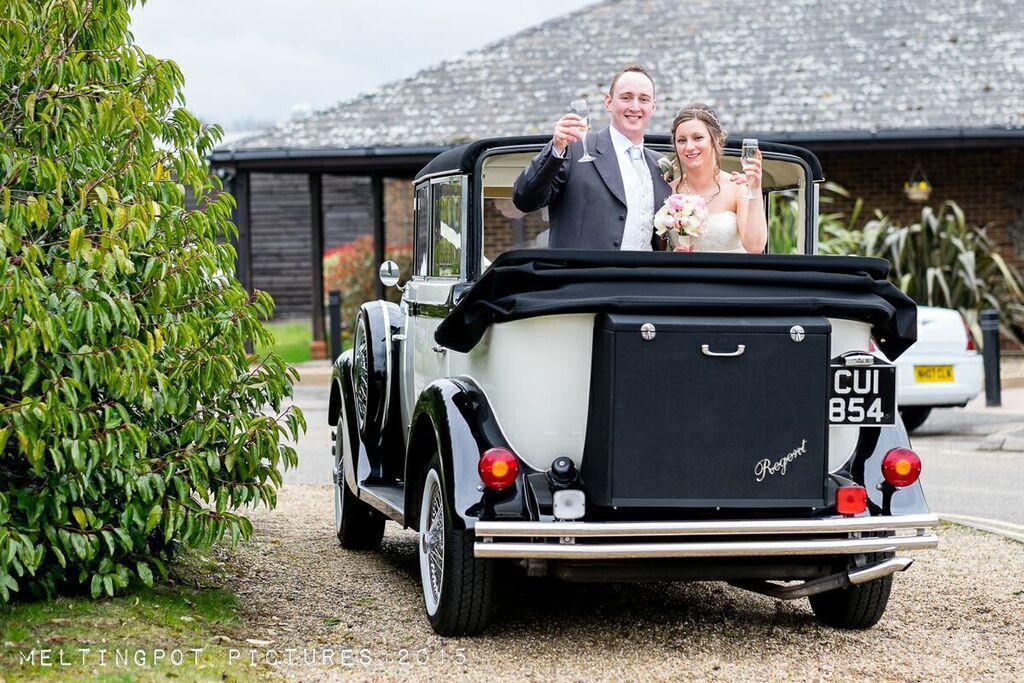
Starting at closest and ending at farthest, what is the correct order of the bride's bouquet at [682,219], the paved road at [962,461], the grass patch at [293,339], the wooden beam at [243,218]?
the bride's bouquet at [682,219] → the paved road at [962,461] → the wooden beam at [243,218] → the grass patch at [293,339]

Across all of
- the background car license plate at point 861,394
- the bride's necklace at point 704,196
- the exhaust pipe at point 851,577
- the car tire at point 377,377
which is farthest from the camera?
the car tire at point 377,377

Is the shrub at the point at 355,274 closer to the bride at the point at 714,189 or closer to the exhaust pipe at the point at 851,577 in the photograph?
the bride at the point at 714,189

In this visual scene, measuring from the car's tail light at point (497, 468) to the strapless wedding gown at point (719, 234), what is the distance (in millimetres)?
1467

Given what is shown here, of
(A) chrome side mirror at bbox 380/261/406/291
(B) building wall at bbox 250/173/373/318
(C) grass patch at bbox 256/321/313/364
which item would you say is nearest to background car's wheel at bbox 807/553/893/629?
(A) chrome side mirror at bbox 380/261/406/291

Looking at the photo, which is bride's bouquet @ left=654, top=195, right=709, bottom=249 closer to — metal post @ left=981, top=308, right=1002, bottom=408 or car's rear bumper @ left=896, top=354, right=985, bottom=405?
car's rear bumper @ left=896, top=354, right=985, bottom=405

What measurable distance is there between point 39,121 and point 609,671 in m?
2.95

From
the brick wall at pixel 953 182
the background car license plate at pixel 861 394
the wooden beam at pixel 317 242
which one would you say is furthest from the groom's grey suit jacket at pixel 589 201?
the wooden beam at pixel 317 242

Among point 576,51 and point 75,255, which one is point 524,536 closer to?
→ point 75,255

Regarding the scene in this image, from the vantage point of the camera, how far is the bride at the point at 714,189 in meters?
5.95

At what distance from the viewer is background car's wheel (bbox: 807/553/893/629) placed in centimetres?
564

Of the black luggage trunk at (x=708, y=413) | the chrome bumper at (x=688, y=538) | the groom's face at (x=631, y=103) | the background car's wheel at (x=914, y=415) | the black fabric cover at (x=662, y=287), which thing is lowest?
the background car's wheel at (x=914, y=415)

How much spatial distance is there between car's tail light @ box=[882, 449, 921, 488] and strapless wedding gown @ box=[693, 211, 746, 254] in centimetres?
115

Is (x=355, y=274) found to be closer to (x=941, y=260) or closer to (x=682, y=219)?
(x=941, y=260)

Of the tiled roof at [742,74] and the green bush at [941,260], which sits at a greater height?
the tiled roof at [742,74]
